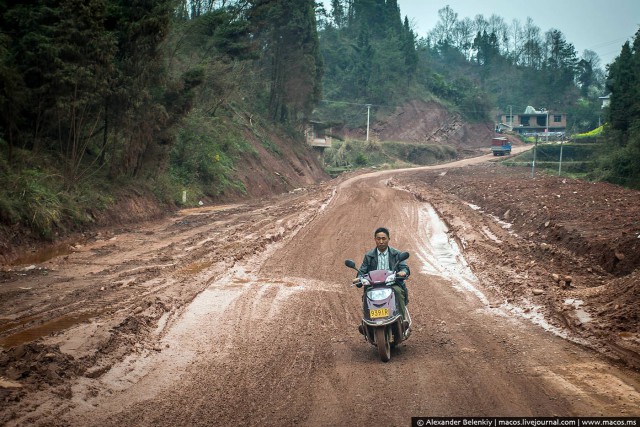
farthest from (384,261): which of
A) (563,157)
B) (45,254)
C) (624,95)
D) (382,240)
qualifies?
(563,157)

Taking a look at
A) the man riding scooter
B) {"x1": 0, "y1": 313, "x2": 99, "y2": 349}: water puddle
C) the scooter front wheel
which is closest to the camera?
the scooter front wheel

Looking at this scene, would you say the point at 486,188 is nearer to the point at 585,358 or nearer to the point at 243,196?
the point at 243,196

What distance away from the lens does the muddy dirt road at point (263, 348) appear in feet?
19.7

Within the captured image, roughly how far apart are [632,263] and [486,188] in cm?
2168

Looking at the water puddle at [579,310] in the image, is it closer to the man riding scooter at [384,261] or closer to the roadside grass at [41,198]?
the man riding scooter at [384,261]

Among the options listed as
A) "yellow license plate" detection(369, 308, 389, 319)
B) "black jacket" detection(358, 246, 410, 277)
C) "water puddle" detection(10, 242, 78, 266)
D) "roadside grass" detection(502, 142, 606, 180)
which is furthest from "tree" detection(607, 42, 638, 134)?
"yellow license plate" detection(369, 308, 389, 319)

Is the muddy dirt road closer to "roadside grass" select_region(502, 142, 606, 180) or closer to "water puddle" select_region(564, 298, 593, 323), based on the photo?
"water puddle" select_region(564, 298, 593, 323)

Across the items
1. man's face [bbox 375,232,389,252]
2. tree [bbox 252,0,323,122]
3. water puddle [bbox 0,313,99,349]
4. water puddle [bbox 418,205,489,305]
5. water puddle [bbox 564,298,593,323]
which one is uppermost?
tree [bbox 252,0,323,122]

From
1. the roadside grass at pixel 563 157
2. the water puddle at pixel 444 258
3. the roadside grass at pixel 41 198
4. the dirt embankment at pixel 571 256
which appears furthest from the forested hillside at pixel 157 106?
the dirt embankment at pixel 571 256

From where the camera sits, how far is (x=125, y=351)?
7934 millimetres

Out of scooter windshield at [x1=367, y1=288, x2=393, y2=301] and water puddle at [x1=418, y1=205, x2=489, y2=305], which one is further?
water puddle at [x1=418, y1=205, x2=489, y2=305]

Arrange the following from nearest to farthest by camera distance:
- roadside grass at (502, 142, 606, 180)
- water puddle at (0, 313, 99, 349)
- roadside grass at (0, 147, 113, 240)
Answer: water puddle at (0, 313, 99, 349), roadside grass at (0, 147, 113, 240), roadside grass at (502, 142, 606, 180)

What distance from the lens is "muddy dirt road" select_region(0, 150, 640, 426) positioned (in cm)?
601

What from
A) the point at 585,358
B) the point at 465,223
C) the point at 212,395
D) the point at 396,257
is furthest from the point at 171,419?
the point at 465,223
